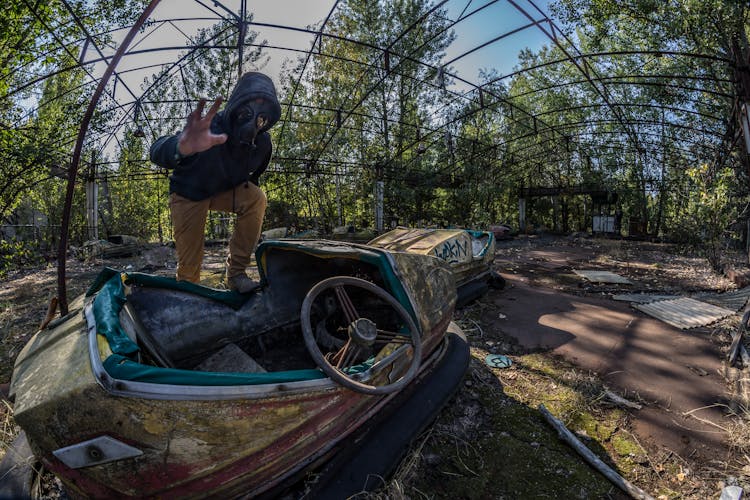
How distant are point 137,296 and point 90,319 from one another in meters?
0.75

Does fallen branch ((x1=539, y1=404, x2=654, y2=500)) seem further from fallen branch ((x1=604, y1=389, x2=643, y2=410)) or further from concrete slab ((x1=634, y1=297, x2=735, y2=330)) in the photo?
concrete slab ((x1=634, y1=297, x2=735, y2=330))

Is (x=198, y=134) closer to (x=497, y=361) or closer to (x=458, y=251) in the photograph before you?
(x=497, y=361)

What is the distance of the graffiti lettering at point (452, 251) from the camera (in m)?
4.34

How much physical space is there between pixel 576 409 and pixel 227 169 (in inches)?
113

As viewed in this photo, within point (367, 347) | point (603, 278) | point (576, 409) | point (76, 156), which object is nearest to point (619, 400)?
point (576, 409)

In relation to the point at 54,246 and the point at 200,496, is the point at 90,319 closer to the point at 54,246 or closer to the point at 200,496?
the point at 200,496

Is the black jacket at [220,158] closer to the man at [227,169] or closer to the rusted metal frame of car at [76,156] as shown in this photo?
the man at [227,169]

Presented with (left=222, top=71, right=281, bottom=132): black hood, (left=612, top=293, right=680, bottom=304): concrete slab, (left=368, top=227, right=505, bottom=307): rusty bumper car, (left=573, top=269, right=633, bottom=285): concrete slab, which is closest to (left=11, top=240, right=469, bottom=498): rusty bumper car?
(left=222, top=71, right=281, bottom=132): black hood

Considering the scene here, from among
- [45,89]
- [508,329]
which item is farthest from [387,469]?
[45,89]

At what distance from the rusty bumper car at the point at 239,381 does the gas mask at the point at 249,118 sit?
76 cm

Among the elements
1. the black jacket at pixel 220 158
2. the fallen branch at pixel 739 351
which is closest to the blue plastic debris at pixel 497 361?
the fallen branch at pixel 739 351

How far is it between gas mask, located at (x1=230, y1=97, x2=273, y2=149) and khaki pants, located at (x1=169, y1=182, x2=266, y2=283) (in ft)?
1.33

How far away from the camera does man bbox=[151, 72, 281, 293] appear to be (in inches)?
91.2

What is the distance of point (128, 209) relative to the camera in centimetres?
1530
